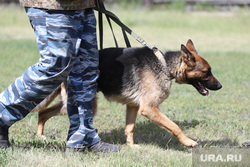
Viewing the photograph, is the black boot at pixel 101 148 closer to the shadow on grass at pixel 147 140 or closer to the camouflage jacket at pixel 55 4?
the shadow on grass at pixel 147 140

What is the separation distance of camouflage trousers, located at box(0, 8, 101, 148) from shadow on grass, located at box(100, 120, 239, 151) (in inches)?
38.4

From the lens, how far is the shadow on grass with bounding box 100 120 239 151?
177 inches

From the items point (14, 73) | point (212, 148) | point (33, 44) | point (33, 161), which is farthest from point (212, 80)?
point (33, 44)

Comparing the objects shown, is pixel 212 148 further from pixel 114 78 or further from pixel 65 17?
pixel 65 17

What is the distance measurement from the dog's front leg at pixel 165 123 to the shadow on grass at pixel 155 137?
174 mm

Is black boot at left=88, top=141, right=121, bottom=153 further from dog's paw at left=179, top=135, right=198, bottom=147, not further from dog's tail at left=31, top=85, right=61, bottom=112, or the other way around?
dog's tail at left=31, top=85, right=61, bottom=112

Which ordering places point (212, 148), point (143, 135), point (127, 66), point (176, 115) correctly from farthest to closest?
point (176, 115) < point (143, 135) < point (127, 66) < point (212, 148)

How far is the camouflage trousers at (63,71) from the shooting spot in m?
3.30

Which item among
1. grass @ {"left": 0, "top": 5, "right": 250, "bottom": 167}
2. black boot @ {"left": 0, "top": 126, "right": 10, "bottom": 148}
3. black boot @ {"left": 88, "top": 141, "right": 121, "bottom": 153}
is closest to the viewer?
grass @ {"left": 0, "top": 5, "right": 250, "bottom": 167}

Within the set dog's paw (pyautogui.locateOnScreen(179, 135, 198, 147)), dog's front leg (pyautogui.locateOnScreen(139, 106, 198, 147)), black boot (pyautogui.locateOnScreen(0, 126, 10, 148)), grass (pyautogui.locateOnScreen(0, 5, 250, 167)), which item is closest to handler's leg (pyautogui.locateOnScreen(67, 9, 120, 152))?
grass (pyautogui.locateOnScreen(0, 5, 250, 167))

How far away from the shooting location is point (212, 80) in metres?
4.47

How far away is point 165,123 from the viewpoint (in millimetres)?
4246

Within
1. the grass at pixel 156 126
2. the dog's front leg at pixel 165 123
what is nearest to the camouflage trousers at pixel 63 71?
the grass at pixel 156 126

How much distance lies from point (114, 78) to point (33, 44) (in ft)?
29.7
